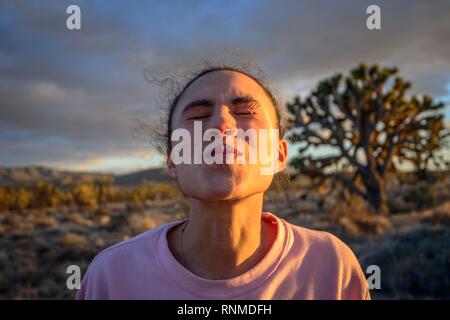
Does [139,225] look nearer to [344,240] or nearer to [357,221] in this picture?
[344,240]

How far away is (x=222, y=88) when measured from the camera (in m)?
1.80

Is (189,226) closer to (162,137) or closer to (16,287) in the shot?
(162,137)

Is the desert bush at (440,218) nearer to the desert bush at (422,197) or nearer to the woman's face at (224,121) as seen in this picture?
the desert bush at (422,197)

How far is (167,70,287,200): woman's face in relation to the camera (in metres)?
1.60

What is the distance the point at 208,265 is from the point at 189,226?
22cm

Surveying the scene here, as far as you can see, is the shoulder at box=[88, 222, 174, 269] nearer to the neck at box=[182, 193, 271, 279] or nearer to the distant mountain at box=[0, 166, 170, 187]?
the neck at box=[182, 193, 271, 279]

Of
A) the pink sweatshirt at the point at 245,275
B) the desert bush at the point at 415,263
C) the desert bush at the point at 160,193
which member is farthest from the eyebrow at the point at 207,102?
the desert bush at the point at 160,193

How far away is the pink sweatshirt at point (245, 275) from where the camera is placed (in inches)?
62.0

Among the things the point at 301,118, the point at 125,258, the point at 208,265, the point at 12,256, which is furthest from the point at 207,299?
the point at 301,118

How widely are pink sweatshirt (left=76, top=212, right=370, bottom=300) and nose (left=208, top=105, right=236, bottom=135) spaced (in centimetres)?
58

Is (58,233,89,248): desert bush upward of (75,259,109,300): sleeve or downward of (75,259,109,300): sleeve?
downward

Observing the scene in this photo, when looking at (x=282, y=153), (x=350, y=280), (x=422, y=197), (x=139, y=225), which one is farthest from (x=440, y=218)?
(x=350, y=280)

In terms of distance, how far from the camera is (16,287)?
7.36 m

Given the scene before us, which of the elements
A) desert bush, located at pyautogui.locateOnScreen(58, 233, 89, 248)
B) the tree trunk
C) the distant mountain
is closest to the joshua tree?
the tree trunk
